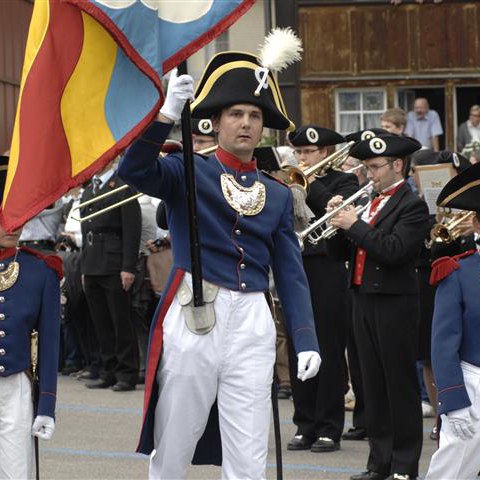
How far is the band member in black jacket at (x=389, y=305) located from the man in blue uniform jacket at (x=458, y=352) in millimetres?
1929

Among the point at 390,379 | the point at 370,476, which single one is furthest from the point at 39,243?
the point at 370,476

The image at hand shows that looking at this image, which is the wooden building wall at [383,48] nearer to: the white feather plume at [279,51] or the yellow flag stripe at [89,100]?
the white feather plume at [279,51]

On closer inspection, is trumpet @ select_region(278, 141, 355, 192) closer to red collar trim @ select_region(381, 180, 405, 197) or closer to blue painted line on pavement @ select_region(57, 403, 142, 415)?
red collar trim @ select_region(381, 180, 405, 197)

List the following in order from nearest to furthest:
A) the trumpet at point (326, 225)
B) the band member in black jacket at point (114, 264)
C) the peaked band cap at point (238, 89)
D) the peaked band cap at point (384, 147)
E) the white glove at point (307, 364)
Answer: the white glove at point (307, 364)
the peaked band cap at point (238, 89)
the peaked band cap at point (384, 147)
the trumpet at point (326, 225)
the band member in black jacket at point (114, 264)

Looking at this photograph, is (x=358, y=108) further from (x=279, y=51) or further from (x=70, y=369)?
(x=279, y=51)

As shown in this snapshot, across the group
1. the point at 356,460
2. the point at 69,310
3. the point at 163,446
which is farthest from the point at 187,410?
the point at 69,310

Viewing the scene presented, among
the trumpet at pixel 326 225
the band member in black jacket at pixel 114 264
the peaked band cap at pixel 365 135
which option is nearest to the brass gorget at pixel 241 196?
the trumpet at pixel 326 225

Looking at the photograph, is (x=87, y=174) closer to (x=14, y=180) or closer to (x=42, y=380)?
(x=14, y=180)

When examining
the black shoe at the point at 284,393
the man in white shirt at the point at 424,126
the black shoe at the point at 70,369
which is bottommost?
the black shoe at the point at 284,393

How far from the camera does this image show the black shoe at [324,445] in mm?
9922

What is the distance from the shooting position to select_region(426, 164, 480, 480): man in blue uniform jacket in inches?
261

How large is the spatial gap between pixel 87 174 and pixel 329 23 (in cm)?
2246

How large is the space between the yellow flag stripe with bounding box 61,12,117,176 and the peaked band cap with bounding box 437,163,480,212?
183cm

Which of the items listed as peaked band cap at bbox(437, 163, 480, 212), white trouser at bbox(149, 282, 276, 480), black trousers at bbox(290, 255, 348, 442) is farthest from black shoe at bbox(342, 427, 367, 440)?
white trouser at bbox(149, 282, 276, 480)
